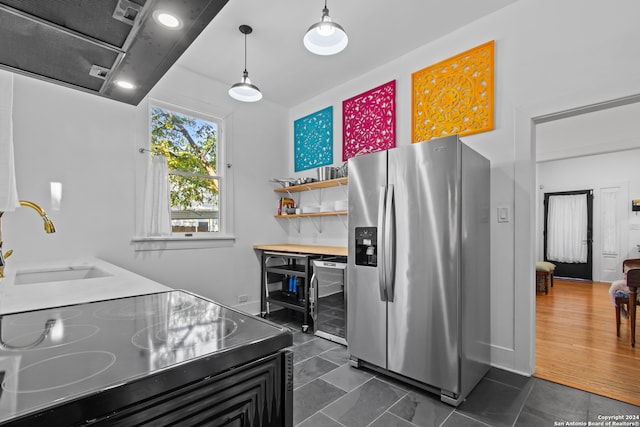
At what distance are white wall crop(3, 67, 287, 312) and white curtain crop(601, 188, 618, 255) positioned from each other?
7.16m

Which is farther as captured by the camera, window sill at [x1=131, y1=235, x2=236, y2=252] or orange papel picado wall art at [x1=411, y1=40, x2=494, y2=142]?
window sill at [x1=131, y1=235, x2=236, y2=252]

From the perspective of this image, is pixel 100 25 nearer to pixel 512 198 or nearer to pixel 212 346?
pixel 212 346

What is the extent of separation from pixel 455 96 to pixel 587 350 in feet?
8.46

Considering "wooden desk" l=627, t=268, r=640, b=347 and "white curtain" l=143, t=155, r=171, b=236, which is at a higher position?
"white curtain" l=143, t=155, r=171, b=236

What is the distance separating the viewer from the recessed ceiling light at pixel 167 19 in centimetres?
71

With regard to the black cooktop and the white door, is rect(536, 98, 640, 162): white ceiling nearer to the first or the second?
the white door

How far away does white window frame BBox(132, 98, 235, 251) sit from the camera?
316cm

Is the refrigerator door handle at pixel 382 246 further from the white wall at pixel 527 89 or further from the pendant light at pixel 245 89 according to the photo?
the pendant light at pixel 245 89

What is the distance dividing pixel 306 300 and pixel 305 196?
1.51 m

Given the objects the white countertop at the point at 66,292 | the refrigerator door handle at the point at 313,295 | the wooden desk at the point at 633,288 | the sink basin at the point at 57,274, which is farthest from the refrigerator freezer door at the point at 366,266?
the wooden desk at the point at 633,288

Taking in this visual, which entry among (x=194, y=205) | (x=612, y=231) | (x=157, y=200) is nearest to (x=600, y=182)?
(x=612, y=231)

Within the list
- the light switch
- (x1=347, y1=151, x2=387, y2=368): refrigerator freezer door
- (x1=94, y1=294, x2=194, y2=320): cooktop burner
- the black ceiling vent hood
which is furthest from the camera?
the light switch

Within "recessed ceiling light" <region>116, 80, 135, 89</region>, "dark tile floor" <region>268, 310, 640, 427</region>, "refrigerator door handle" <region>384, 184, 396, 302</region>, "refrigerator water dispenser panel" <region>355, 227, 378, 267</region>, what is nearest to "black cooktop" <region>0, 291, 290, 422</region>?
"recessed ceiling light" <region>116, 80, 135, 89</region>

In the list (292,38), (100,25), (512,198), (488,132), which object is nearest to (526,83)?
(488,132)
